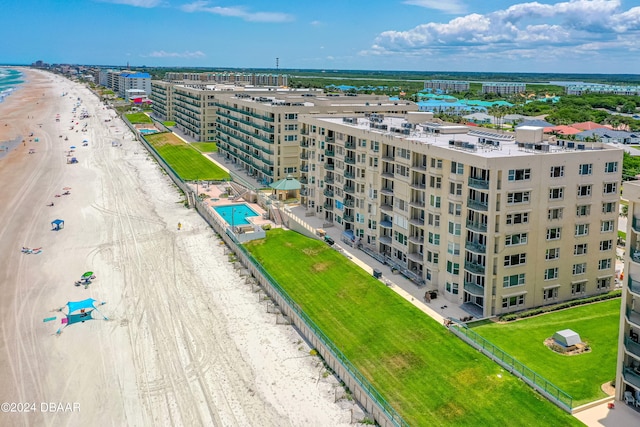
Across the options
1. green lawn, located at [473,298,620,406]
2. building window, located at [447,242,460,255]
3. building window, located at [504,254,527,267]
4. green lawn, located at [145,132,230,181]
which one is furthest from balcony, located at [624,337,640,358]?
green lawn, located at [145,132,230,181]

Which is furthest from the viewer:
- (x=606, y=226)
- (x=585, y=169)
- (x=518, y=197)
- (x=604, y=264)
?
(x=604, y=264)

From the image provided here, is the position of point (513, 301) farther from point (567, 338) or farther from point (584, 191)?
point (584, 191)

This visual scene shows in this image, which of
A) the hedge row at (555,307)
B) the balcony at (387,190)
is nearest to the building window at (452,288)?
the hedge row at (555,307)

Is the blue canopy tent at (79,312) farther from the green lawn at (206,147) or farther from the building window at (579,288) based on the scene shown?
the green lawn at (206,147)

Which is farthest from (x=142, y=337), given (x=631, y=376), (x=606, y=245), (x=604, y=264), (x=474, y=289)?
(x=606, y=245)

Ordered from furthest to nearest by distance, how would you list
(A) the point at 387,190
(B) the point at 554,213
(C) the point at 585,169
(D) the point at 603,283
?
(A) the point at 387,190, (D) the point at 603,283, (C) the point at 585,169, (B) the point at 554,213
